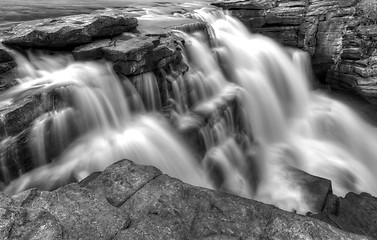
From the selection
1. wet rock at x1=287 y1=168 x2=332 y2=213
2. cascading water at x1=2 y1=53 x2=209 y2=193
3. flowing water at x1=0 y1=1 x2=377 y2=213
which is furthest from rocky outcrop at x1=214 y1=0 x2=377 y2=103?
cascading water at x1=2 y1=53 x2=209 y2=193

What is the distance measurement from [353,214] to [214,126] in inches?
176

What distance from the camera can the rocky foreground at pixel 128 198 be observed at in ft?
11.4

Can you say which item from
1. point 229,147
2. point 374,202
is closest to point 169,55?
point 229,147

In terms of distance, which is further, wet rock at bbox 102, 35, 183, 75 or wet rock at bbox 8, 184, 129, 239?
wet rock at bbox 102, 35, 183, 75

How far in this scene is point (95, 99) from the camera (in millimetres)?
7102

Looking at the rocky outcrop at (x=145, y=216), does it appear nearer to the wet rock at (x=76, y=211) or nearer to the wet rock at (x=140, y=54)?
the wet rock at (x=76, y=211)

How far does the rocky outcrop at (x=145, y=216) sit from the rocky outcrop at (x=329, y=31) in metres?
11.0

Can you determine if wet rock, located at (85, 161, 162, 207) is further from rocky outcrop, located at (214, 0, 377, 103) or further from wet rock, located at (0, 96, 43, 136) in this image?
rocky outcrop, located at (214, 0, 377, 103)

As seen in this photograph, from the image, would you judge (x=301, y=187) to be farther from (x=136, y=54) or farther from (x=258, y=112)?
(x=136, y=54)

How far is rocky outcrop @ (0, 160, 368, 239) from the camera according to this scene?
3.28 metres

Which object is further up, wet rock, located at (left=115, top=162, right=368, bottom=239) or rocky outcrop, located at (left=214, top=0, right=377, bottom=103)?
rocky outcrop, located at (left=214, top=0, right=377, bottom=103)

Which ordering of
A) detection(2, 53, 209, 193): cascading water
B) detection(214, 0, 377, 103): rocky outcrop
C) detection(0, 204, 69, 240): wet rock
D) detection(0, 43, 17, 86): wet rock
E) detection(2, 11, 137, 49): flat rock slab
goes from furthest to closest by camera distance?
detection(214, 0, 377, 103): rocky outcrop → detection(2, 11, 137, 49): flat rock slab → detection(0, 43, 17, 86): wet rock → detection(2, 53, 209, 193): cascading water → detection(0, 204, 69, 240): wet rock

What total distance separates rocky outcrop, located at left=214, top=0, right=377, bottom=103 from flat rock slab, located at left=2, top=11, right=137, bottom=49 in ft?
29.8

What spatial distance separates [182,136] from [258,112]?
424 centimetres
